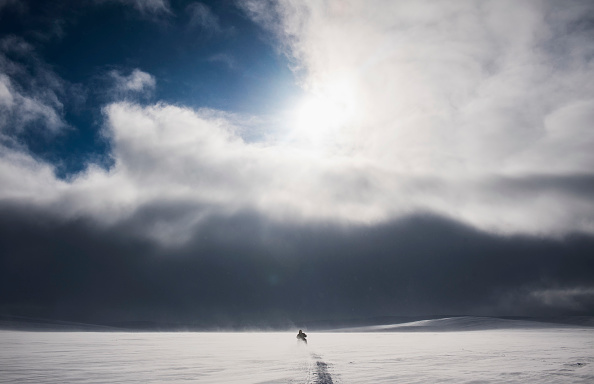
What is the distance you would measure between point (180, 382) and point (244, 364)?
6256mm

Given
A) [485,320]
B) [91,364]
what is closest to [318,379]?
[91,364]

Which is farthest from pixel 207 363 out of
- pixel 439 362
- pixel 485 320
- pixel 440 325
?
pixel 485 320

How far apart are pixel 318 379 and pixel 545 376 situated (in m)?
10.1

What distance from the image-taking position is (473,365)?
1925 cm

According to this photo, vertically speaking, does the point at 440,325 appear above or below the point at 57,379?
below

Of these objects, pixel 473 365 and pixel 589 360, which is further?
pixel 589 360

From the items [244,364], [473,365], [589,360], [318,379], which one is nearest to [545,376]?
[473,365]

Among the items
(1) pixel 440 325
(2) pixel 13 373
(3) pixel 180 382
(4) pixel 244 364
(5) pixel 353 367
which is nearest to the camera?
(3) pixel 180 382

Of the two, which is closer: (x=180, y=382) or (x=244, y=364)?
(x=180, y=382)

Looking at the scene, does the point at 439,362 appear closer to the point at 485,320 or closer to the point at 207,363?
the point at 207,363

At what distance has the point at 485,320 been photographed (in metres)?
112

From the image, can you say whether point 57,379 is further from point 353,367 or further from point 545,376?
point 545,376

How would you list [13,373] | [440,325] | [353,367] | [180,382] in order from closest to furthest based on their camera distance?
[180,382]
[13,373]
[353,367]
[440,325]

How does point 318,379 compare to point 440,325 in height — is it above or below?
above
